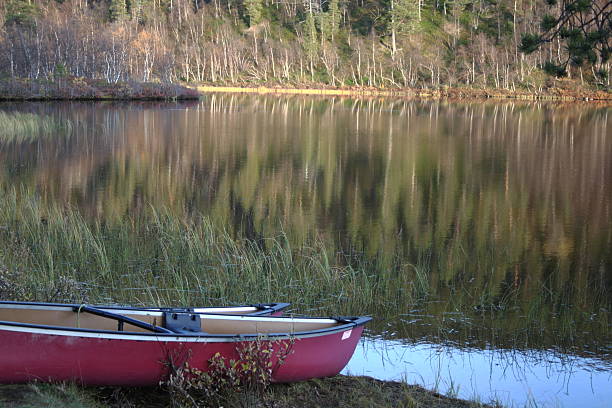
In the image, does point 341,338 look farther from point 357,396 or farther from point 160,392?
point 160,392

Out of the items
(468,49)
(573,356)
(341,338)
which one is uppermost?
(468,49)

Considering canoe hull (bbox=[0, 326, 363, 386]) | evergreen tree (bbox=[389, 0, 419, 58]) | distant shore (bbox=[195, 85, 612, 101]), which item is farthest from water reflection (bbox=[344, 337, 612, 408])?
evergreen tree (bbox=[389, 0, 419, 58])

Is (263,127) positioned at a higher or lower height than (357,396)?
higher

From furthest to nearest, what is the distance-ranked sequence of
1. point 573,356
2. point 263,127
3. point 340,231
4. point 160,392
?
point 263,127 → point 340,231 → point 573,356 → point 160,392

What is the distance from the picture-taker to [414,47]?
87938 mm

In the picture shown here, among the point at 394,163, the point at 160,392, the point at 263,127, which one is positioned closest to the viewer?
the point at 160,392

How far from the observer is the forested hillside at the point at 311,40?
217 feet

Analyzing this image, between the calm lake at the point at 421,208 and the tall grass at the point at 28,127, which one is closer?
the calm lake at the point at 421,208

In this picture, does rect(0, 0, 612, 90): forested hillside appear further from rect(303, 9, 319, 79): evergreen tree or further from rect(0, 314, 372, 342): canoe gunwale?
rect(0, 314, 372, 342): canoe gunwale

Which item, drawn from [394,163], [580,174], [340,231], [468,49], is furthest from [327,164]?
[468,49]

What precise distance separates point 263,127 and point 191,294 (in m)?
27.2

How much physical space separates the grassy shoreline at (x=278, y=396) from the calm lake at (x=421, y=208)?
2.41 feet

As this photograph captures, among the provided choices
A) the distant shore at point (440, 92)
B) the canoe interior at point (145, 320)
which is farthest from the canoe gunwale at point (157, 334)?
the distant shore at point (440, 92)

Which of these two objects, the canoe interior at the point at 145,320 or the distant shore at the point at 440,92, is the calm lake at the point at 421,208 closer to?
the canoe interior at the point at 145,320
